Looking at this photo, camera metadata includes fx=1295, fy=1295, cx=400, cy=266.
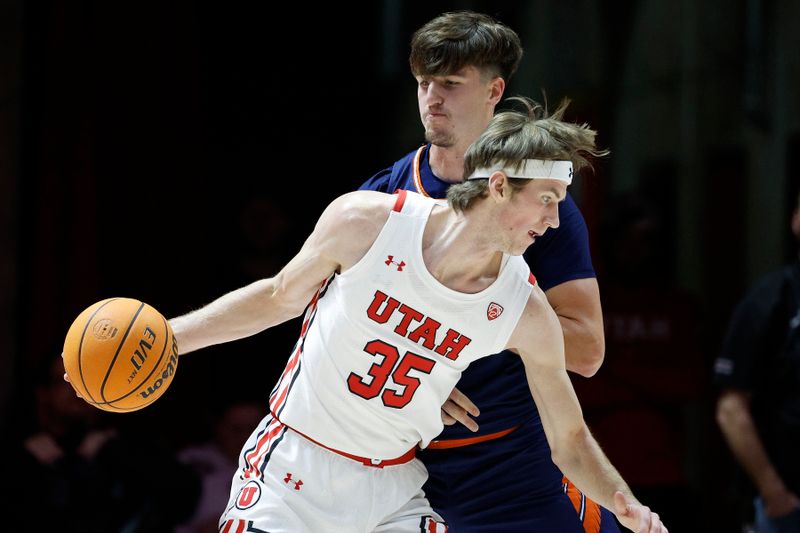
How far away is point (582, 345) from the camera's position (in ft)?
14.4

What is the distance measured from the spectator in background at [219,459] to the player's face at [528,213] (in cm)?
328

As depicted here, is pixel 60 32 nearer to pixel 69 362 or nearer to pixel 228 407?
pixel 228 407

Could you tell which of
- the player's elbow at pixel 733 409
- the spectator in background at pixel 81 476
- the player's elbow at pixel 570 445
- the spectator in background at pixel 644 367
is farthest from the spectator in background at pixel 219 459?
the player's elbow at pixel 570 445

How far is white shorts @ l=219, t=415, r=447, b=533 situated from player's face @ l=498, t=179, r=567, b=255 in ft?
2.80

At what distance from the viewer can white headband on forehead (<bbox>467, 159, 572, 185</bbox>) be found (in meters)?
3.84

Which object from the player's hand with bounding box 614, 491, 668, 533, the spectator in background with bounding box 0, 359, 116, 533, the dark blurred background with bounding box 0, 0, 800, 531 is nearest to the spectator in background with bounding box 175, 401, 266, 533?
the dark blurred background with bounding box 0, 0, 800, 531

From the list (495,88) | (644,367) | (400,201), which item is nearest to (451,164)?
(495,88)

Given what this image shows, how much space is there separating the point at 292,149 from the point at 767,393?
134 inches

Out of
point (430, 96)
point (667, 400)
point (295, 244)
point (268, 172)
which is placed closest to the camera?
point (430, 96)

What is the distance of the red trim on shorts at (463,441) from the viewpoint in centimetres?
449

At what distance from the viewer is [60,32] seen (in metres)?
7.28

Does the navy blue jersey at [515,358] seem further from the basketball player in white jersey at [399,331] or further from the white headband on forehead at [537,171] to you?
the white headband on forehead at [537,171]

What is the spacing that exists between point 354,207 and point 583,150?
2.46 ft

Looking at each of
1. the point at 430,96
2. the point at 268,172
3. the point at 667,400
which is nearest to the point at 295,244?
the point at 268,172
